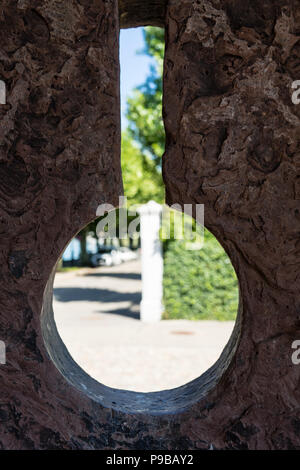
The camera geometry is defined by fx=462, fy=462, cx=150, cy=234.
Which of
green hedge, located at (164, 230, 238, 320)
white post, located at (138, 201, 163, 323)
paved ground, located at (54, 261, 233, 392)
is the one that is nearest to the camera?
paved ground, located at (54, 261, 233, 392)

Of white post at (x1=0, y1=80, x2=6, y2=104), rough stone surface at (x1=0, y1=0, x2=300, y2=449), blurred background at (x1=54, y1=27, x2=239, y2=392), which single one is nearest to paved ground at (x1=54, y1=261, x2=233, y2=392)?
blurred background at (x1=54, y1=27, x2=239, y2=392)

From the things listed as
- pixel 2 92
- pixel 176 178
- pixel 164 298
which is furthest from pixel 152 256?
pixel 2 92

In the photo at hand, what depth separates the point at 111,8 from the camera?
2736mm

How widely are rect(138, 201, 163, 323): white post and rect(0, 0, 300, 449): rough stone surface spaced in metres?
7.53

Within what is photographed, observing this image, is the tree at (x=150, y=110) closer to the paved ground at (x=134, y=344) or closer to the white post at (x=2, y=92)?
the paved ground at (x=134, y=344)

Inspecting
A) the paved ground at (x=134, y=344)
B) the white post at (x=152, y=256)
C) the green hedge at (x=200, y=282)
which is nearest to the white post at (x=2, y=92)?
the paved ground at (x=134, y=344)

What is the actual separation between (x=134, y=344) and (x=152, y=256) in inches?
93.0

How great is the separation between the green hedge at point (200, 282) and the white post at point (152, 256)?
0.18 m

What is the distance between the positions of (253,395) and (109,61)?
215cm

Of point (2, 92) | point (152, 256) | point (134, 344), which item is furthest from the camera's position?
point (152, 256)

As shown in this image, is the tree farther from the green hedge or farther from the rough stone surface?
the rough stone surface

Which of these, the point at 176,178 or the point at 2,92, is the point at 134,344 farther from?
the point at 2,92

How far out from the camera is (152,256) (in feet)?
34.3

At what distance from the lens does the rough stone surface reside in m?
2.69
